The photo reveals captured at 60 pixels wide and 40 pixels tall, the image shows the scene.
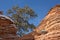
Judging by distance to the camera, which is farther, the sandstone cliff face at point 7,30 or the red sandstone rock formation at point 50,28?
the sandstone cliff face at point 7,30

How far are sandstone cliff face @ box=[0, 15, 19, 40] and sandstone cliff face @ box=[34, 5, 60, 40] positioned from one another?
2841 millimetres

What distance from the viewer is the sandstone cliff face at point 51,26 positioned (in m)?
21.0

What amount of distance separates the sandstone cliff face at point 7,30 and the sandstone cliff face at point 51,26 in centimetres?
284

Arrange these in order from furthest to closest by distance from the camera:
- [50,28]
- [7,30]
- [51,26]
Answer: [7,30] → [51,26] → [50,28]

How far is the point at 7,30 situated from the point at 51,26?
219 inches

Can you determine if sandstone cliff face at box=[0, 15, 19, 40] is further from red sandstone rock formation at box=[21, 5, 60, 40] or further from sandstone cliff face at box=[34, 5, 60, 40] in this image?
sandstone cliff face at box=[34, 5, 60, 40]

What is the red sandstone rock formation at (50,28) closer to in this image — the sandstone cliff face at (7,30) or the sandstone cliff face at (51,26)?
the sandstone cliff face at (51,26)

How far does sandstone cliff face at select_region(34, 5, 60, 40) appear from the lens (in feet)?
68.8

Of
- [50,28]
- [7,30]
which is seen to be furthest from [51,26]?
[7,30]

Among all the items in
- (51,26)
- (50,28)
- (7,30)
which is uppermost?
(7,30)

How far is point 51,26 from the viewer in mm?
22359

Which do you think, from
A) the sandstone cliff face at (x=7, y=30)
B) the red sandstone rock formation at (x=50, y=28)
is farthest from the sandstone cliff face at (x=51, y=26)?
the sandstone cliff face at (x=7, y=30)

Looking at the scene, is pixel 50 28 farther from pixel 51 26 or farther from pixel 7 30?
pixel 7 30

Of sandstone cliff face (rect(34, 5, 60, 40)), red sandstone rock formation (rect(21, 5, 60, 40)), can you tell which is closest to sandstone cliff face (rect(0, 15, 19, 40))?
red sandstone rock formation (rect(21, 5, 60, 40))
